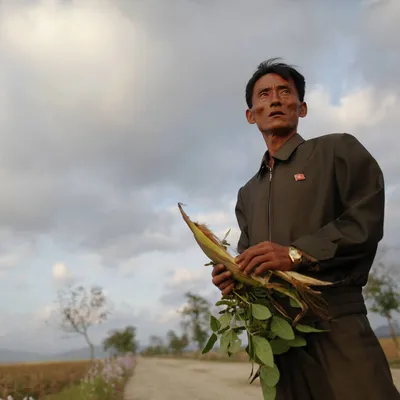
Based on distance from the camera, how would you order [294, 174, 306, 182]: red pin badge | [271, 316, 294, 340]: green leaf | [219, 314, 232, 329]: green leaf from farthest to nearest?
[294, 174, 306, 182]: red pin badge, [219, 314, 232, 329]: green leaf, [271, 316, 294, 340]: green leaf

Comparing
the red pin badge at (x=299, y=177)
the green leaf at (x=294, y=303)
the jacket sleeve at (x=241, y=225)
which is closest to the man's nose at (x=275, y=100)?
the red pin badge at (x=299, y=177)

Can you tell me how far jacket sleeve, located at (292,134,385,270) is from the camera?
194 cm

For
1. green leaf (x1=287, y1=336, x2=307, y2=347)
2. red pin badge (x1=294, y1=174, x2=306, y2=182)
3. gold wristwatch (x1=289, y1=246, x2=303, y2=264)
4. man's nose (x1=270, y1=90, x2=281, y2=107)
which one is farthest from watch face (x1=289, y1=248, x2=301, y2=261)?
man's nose (x1=270, y1=90, x2=281, y2=107)

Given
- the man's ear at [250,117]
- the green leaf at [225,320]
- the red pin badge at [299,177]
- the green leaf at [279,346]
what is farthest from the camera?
the man's ear at [250,117]

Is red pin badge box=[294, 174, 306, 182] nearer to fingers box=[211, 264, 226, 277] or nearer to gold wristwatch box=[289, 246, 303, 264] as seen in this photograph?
gold wristwatch box=[289, 246, 303, 264]

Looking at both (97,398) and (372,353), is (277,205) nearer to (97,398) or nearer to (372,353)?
(372,353)

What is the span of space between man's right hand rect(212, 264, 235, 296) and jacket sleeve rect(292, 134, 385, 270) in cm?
36

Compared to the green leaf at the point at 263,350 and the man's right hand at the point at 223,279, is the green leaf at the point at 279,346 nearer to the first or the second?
the green leaf at the point at 263,350

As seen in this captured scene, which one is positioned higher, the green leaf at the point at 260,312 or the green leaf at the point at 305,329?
the green leaf at the point at 260,312

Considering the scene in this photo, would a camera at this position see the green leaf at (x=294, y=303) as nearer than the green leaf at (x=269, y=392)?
Yes

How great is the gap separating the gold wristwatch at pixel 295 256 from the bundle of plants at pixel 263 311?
53 mm

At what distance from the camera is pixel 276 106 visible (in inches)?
99.0

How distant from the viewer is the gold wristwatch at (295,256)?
190 centimetres

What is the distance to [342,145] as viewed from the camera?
7.45ft
